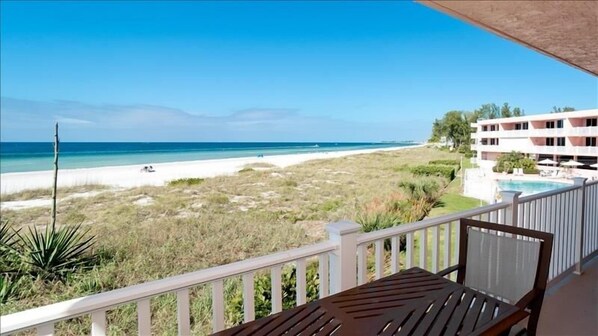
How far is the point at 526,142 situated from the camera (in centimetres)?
1130

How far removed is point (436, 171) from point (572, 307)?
9.75 m

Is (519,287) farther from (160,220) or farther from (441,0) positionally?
(160,220)

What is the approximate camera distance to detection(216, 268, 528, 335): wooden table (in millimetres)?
1132

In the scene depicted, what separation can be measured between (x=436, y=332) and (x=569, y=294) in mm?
2658

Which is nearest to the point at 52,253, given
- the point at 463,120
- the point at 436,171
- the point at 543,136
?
the point at 436,171

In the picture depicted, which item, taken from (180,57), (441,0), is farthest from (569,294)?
(180,57)

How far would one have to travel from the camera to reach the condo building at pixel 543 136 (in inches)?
330

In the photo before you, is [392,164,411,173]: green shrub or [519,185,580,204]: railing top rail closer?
[519,185,580,204]: railing top rail

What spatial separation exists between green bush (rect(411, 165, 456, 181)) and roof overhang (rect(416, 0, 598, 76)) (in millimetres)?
10450

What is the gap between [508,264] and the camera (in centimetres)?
170

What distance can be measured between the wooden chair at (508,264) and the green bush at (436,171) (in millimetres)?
10629

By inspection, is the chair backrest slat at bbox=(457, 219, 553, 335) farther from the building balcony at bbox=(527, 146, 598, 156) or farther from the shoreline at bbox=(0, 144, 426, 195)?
the building balcony at bbox=(527, 146, 598, 156)

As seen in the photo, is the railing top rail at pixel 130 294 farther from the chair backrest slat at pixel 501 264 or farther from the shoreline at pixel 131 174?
the shoreline at pixel 131 174

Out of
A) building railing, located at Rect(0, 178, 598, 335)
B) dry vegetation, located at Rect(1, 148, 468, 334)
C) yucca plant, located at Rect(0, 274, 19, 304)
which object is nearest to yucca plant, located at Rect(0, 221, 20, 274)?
yucca plant, located at Rect(0, 274, 19, 304)
